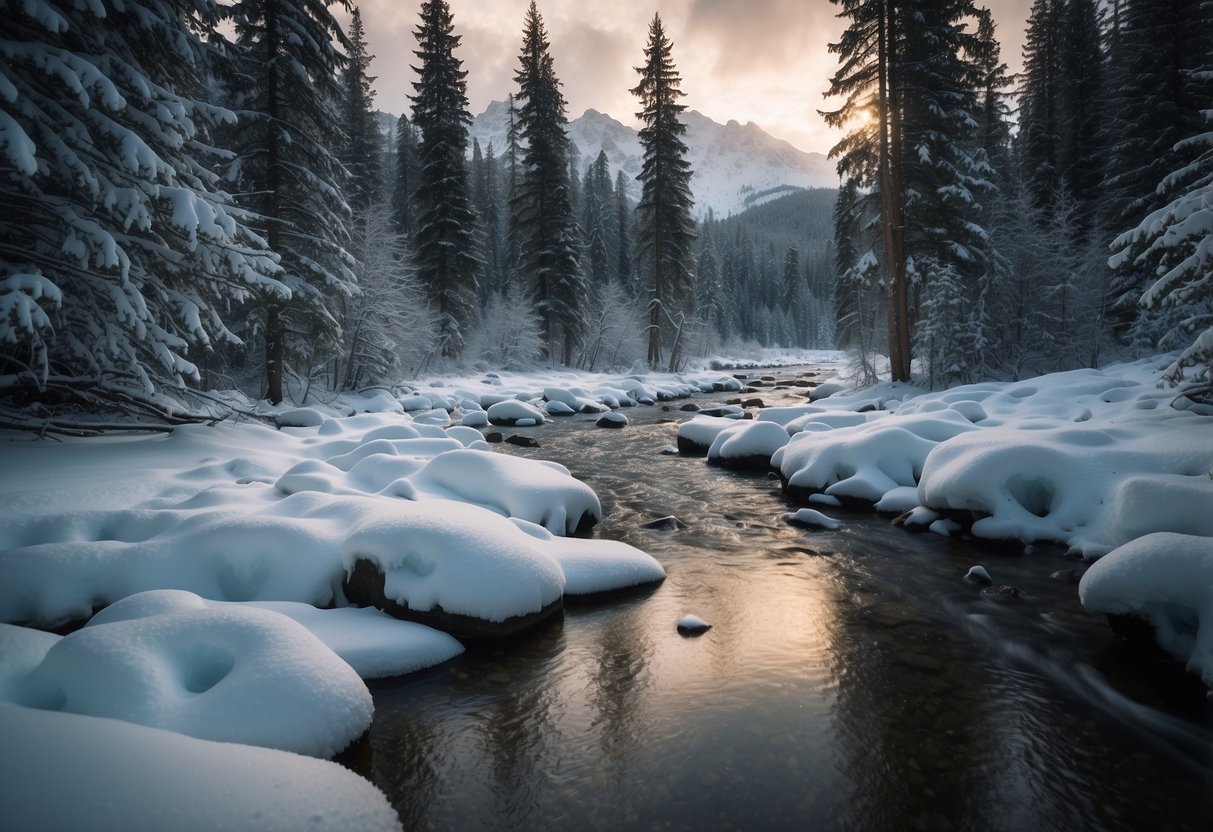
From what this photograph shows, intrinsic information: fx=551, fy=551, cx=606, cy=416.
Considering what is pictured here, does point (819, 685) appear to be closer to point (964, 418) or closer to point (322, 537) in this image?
point (322, 537)

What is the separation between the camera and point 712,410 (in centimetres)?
1725

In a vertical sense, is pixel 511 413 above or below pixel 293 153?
below

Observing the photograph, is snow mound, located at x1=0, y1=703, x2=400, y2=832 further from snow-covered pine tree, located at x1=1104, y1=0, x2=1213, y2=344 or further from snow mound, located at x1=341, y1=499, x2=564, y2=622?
snow-covered pine tree, located at x1=1104, y1=0, x2=1213, y2=344

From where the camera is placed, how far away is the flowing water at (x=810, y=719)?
9.23ft

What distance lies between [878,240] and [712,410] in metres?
6.87

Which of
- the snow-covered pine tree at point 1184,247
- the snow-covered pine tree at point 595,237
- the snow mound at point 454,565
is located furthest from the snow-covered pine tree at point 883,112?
the snow-covered pine tree at point 595,237

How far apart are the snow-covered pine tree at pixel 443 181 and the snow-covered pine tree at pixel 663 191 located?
8291 mm

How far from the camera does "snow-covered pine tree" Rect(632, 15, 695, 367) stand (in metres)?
26.0

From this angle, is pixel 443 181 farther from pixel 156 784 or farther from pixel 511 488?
pixel 156 784

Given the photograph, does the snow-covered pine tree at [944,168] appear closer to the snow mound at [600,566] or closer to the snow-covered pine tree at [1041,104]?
the snow-covered pine tree at [1041,104]

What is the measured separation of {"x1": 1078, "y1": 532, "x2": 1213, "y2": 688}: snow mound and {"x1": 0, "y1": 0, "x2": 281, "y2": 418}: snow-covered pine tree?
9292 millimetres

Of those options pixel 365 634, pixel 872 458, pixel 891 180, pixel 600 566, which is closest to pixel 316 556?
pixel 365 634

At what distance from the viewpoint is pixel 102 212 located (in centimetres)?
683

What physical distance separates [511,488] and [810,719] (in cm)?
411
